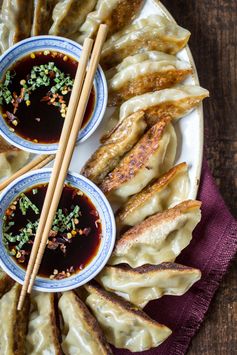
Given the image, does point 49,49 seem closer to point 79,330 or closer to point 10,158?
point 10,158

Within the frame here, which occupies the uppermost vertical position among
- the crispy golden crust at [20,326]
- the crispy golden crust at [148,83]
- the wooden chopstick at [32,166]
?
the crispy golden crust at [148,83]

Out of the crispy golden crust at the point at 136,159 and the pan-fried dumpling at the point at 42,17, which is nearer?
the crispy golden crust at the point at 136,159

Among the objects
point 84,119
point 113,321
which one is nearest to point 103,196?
point 84,119

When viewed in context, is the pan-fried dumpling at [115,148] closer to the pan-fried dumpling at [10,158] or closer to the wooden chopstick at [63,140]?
the wooden chopstick at [63,140]

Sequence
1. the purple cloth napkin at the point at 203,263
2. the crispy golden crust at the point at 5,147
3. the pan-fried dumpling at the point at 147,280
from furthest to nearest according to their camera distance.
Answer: the purple cloth napkin at the point at 203,263, the crispy golden crust at the point at 5,147, the pan-fried dumpling at the point at 147,280

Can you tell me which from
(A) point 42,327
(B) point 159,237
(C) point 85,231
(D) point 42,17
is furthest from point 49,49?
(A) point 42,327

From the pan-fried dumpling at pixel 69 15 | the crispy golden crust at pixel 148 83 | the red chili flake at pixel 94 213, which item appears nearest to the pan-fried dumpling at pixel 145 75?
the crispy golden crust at pixel 148 83

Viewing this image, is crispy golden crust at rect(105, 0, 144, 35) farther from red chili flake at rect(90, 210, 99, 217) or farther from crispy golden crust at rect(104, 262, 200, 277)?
crispy golden crust at rect(104, 262, 200, 277)

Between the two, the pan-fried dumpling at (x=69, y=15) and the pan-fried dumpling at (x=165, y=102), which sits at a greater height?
the pan-fried dumpling at (x=69, y=15)

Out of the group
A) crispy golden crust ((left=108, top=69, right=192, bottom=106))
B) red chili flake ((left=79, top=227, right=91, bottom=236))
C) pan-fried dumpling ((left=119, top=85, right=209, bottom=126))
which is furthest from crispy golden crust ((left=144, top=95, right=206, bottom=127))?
red chili flake ((left=79, top=227, right=91, bottom=236))
